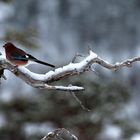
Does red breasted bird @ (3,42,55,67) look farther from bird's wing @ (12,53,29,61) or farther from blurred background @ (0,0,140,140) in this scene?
blurred background @ (0,0,140,140)

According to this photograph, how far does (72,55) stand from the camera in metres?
23.2

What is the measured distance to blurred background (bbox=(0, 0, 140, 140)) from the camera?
10.1 m

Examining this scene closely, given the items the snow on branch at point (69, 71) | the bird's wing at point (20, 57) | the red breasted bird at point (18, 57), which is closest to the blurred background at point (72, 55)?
the red breasted bird at point (18, 57)

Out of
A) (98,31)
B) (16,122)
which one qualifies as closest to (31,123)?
(16,122)

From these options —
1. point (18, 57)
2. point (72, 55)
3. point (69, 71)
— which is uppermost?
point (72, 55)

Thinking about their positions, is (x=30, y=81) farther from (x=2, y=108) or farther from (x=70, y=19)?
(x=70, y=19)

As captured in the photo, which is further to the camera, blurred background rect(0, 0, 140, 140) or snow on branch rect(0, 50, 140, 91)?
blurred background rect(0, 0, 140, 140)

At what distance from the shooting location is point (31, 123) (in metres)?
11.0

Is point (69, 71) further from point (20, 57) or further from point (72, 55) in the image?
point (72, 55)

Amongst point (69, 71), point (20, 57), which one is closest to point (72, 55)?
point (20, 57)

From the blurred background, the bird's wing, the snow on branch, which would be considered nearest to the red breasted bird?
the bird's wing

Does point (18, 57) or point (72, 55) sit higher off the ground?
point (72, 55)

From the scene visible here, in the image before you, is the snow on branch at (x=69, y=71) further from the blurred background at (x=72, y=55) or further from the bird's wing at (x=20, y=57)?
the blurred background at (x=72, y=55)

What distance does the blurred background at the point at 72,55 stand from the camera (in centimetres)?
1014
